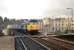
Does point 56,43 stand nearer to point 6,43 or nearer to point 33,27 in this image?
point 33,27

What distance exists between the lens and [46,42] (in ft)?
4.28

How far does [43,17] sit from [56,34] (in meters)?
0.20

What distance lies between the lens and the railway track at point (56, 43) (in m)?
1.24

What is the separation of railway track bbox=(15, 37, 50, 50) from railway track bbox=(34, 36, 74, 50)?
0.07 meters

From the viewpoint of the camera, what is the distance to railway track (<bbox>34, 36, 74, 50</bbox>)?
1.24m

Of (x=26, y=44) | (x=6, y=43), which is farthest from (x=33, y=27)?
(x=6, y=43)

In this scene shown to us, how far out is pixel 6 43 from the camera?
4.10 ft

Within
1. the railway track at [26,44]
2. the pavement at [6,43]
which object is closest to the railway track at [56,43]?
the railway track at [26,44]

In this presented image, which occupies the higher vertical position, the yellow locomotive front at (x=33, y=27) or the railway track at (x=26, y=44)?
the yellow locomotive front at (x=33, y=27)

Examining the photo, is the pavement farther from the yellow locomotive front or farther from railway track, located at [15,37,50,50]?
the yellow locomotive front

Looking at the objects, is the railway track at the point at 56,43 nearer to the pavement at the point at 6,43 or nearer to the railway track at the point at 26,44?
the railway track at the point at 26,44

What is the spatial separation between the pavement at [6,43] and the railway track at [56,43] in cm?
23

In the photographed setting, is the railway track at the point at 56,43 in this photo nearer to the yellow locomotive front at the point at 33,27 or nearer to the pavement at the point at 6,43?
the yellow locomotive front at the point at 33,27

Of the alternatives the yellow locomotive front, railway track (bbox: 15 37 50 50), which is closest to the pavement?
railway track (bbox: 15 37 50 50)
